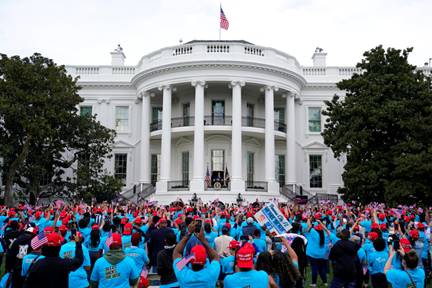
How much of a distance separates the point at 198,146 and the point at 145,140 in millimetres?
4589

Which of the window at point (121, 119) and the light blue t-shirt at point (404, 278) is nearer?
the light blue t-shirt at point (404, 278)

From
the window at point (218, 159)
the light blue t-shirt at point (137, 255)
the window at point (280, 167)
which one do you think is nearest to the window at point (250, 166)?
the window at point (218, 159)

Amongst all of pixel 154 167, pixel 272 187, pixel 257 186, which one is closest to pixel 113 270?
pixel 272 187

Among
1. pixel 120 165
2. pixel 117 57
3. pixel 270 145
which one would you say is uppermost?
pixel 117 57

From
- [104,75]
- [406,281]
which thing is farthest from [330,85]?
[406,281]

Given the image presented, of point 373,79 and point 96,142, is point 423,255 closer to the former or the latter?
point 373,79

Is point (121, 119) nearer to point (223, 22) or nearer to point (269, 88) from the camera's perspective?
point (223, 22)

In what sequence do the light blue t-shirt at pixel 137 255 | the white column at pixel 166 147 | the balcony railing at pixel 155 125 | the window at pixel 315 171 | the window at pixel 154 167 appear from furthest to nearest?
1. the window at pixel 315 171
2. the window at pixel 154 167
3. the balcony railing at pixel 155 125
4. the white column at pixel 166 147
5. the light blue t-shirt at pixel 137 255

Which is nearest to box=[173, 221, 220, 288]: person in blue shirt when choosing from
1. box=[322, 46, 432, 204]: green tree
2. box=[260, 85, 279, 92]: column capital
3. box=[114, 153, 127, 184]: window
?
box=[322, 46, 432, 204]: green tree

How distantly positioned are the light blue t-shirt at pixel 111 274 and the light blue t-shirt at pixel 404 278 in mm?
3030

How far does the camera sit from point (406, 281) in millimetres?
5070

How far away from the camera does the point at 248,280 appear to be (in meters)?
4.25

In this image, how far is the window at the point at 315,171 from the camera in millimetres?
33000

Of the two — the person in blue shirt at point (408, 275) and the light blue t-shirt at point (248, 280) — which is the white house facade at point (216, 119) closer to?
the person in blue shirt at point (408, 275)
